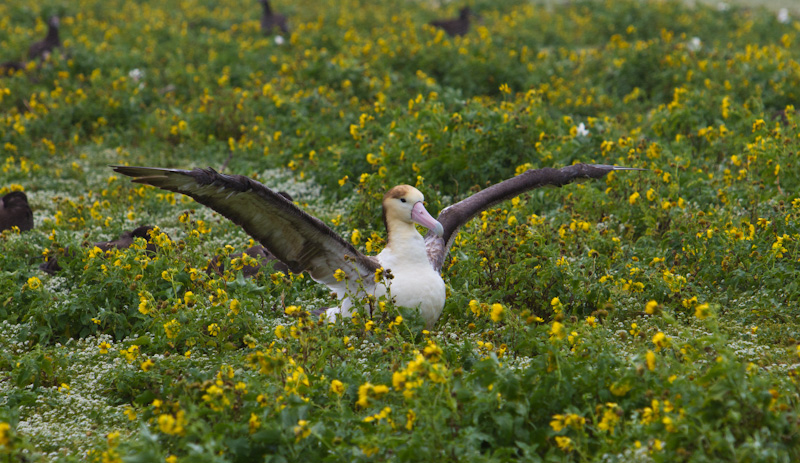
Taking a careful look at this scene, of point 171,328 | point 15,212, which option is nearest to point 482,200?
point 171,328

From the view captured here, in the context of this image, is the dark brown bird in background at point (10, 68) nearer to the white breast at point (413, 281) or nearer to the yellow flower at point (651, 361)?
the white breast at point (413, 281)

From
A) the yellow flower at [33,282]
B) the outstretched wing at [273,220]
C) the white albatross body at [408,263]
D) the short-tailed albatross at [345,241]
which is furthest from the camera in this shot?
the yellow flower at [33,282]

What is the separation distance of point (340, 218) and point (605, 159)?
2.44 meters

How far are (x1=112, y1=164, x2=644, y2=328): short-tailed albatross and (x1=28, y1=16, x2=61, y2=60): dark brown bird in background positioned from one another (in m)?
9.14

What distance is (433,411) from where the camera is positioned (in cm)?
331

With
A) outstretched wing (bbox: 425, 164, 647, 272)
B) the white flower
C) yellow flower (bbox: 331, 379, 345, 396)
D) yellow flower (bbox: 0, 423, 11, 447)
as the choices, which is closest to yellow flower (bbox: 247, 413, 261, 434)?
yellow flower (bbox: 331, 379, 345, 396)

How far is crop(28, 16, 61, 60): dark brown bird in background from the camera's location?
494 inches

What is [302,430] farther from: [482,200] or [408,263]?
[482,200]

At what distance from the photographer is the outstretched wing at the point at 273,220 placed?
13.7ft

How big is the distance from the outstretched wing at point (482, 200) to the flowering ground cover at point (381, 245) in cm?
19

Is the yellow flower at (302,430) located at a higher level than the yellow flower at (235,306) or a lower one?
lower

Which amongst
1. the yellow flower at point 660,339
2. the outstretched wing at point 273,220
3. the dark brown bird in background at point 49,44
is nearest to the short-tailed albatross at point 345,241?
the outstretched wing at point 273,220

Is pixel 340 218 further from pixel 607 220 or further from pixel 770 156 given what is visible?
pixel 770 156

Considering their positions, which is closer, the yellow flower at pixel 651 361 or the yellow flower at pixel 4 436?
the yellow flower at pixel 4 436
